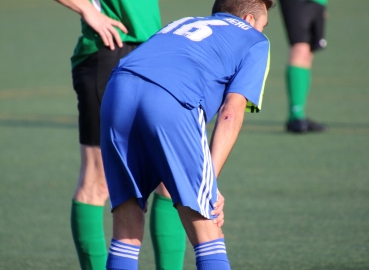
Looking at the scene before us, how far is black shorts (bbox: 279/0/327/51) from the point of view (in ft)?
26.0

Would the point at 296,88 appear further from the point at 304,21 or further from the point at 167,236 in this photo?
the point at 167,236

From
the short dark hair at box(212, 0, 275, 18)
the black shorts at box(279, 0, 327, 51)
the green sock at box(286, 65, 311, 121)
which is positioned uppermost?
the short dark hair at box(212, 0, 275, 18)

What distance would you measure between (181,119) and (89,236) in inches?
41.9

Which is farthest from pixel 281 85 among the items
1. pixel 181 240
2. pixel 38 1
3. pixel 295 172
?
pixel 38 1

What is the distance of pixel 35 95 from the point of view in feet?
34.1

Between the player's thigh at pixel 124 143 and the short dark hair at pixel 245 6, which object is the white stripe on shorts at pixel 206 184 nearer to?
the player's thigh at pixel 124 143

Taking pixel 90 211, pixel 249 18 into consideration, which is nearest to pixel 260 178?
pixel 90 211

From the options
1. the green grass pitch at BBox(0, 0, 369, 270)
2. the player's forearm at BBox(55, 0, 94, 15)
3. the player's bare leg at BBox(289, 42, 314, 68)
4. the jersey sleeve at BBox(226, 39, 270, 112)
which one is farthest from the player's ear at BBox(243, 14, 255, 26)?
the player's bare leg at BBox(289, 42, 314, 68)

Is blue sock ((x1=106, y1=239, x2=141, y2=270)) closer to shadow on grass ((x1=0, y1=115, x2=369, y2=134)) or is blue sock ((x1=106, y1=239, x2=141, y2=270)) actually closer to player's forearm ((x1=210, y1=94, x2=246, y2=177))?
player's forearm ((x1=210, y1=94, x2=246, y2=177))

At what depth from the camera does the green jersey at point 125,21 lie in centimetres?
356

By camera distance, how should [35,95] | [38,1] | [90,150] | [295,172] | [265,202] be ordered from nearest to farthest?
1. [90,150]
2. [265,202]
3. [295,172]
4. [35,95]
5. [38,1]

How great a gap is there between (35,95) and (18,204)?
518 centimetres

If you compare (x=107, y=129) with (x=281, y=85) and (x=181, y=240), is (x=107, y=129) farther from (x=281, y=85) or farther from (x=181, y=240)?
(x=281, y=85)

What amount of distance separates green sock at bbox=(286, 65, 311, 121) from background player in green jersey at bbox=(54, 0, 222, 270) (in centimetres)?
437
